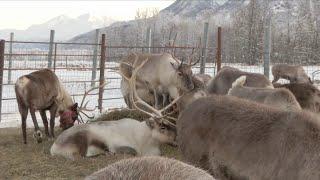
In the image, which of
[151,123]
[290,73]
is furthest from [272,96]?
[290,73]

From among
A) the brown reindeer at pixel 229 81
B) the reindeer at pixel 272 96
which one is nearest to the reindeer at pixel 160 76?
the brown reindeer at pixel 229 81

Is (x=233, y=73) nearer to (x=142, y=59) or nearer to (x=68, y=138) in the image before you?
(x=142, y=59)

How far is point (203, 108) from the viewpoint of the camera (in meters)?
5.27

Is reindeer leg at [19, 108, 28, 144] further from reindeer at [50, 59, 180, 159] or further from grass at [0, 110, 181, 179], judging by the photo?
reindeer at [50, 59, 180, 159]

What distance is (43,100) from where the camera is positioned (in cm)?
957

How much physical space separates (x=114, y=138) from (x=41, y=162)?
114 centimetres

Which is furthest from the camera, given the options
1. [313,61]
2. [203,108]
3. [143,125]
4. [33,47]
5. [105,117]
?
[313,61]

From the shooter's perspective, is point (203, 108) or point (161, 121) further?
point (161, 121)

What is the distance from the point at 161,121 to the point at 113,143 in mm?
796

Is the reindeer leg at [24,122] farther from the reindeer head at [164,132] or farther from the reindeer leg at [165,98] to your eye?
the reindeer leg at [165,98]

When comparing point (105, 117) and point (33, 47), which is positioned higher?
point (33, 47)

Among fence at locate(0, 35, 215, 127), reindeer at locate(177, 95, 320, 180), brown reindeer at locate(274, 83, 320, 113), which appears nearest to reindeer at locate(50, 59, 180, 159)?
brown reindeer at locate(274, 83, 320, 113)

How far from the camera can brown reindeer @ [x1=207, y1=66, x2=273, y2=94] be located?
9.41 m

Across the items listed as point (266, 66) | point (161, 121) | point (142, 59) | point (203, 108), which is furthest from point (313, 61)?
point (203, 108)
